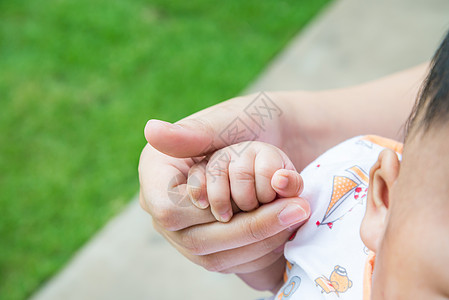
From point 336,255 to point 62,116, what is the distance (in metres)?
1.56

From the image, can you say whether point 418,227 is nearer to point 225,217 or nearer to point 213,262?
Answer: point 225,217

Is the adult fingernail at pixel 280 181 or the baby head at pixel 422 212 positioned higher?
the baby head at pixel 422 212

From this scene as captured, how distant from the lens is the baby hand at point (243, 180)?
2.25 ft

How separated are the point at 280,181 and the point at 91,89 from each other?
1590mm

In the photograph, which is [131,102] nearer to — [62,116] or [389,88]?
[62,116]

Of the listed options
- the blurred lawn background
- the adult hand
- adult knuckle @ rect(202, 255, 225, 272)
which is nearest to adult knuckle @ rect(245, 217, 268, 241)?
the adult hand

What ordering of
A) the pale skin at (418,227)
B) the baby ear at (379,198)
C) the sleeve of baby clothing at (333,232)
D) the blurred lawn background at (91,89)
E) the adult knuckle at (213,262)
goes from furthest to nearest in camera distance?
the blurred lawn background at (91,89), the adult knuckle at (213,262), the sleeve of baby clothing at (333,232), the baby ear at (379,198), the pale skin at (418,227)

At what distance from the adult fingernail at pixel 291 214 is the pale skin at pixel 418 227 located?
0.15 metres

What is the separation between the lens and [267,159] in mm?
695

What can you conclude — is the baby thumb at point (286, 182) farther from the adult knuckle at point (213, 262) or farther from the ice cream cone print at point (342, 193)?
the adult knuckle at point (213, 262)

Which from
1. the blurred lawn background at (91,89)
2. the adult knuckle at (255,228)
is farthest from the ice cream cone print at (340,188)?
the blurred lawn background at (91,89)

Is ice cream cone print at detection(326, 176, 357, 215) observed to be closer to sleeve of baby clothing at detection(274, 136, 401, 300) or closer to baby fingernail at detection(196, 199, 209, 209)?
sleeve of baby clothing at detection(274, 136, 401, 300)

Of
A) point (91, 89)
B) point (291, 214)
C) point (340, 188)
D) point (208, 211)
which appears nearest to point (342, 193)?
point (340, 188)

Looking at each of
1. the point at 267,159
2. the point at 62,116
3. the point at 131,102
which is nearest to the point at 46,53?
the point at 62,116
